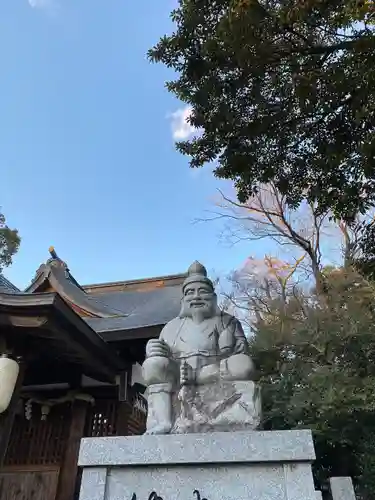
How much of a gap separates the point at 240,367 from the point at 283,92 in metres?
3.25

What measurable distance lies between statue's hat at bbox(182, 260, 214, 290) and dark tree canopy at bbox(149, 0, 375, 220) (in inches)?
75.4

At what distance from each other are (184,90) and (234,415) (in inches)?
145

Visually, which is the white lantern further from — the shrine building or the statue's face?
the statue's face

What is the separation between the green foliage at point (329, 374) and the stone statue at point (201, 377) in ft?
13.1

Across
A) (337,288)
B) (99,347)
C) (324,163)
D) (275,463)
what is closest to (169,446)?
(275,463)

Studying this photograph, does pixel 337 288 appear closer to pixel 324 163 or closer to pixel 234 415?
pixel 324 163

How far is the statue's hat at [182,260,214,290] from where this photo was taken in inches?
140

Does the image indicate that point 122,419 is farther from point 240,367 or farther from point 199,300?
point 240,367

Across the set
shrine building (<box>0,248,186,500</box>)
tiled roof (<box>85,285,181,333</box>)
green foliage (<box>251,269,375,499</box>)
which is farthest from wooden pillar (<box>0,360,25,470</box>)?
green foliage (<box>251,269,375,499</box>)

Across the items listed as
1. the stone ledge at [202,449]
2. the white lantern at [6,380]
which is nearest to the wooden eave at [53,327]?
the white lantern at [6,380]

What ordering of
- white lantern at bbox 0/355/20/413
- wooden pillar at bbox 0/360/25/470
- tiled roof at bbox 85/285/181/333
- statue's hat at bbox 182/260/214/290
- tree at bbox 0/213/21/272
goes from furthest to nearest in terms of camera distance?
tree at bbox 0/213/21/272 < tiled roof at bbox 85/285/181/333 < wooden pillar at bbox 0/360/25/470 < white lantern at bbox 0/355/20/413 < statue's hat at bbox 182/260/214/290

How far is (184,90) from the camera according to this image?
491cm

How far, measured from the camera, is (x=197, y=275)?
11.8 feet

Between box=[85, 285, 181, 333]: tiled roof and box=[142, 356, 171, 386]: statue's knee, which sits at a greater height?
box=[85, 285, 181, 333]: tiled roof
